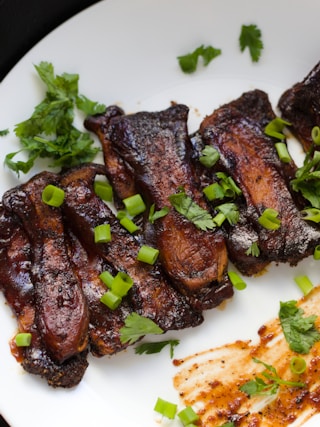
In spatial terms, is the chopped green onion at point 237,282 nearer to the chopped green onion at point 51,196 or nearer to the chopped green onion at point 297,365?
the chopped green onion at point 297,365

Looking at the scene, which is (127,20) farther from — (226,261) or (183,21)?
(226,261)

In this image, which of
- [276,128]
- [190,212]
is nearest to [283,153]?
[276,128]

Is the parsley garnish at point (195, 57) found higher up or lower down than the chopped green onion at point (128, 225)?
higher up

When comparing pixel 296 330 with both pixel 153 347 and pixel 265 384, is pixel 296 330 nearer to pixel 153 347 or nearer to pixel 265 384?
pixel 265 384

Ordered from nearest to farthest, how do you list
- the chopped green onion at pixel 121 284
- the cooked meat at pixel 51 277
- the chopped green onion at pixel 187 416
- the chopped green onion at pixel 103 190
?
the cooked meat at pixel 51 277 → the chopped green onion at pixel 121 284 → the chopped green onion at pixel 187 416 → the chopped green onion at pixel 103 190

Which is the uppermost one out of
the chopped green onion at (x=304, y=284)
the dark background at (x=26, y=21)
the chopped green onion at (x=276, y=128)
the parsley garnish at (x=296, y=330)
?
the dark background at (x=26, y=21)

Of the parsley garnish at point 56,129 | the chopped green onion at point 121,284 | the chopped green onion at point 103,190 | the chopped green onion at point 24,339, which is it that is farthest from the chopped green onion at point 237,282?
the chopped green onion at point 24,339

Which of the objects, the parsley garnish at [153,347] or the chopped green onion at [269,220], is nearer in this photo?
the chopped green onion at [269,220]
